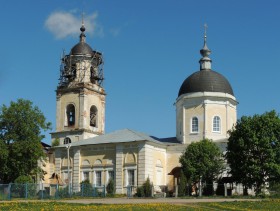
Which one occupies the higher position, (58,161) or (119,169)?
(58,161)

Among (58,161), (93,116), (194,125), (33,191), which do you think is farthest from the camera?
(93,116)

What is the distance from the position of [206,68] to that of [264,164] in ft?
56.0

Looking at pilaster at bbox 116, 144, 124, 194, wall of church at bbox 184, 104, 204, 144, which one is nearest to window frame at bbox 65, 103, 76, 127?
pilaster at bbox 116, 144, 124, 194

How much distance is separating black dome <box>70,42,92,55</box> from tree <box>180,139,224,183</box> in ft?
79.7

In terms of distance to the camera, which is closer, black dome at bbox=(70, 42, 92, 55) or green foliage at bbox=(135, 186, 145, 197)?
green foliage at bbox=(135, 186, 145, 197)

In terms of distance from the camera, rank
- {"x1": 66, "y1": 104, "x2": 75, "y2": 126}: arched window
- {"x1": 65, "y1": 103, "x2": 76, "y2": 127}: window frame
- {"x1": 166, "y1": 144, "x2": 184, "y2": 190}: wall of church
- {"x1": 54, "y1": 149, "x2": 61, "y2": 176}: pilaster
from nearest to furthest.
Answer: {"x1": 166, "y1": 144, "x2": 184, "y2": 190}: wall of church < {"x1": 54, "y1": 149, "x2": 61, "y2": 176}: pilaster < {"x1": 65, "y1": 103, "x2": 76, "y2": 127}: window frame < {"x1": 66, "y1": 104, "x2": 75, "y2": 126}: arched window

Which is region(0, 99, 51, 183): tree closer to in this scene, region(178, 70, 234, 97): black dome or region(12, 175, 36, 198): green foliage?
region(12, 175, 36, 198): green foliage

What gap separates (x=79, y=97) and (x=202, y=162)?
22247 mm

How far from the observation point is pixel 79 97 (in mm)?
66375

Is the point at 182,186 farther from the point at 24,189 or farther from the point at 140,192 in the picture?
the point at 24,189

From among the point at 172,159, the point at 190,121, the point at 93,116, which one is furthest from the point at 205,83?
the point at 93,116

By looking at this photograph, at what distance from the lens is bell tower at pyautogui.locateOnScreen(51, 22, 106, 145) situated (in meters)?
65.9

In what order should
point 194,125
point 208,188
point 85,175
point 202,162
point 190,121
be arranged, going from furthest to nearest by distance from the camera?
point 190,121
point 194,125
point 85,175
point 208,188
point 202,162

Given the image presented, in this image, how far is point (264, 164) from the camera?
145 ft
